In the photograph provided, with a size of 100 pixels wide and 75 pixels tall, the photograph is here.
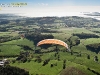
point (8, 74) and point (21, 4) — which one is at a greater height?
point (21, 4)

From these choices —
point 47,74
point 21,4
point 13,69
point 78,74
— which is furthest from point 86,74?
point 21,4

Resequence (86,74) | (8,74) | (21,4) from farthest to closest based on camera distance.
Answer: (86,74) < (8,74) < (21,4)

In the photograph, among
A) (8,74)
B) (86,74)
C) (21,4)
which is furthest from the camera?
(86,74)

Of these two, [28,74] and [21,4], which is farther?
[28,74]

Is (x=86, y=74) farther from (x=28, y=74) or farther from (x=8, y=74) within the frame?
(x=8, y=74)

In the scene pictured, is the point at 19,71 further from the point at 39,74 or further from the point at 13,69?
the point at 39,74

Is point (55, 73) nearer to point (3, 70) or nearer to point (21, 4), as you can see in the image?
point (3, 70)

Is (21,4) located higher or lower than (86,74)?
higher

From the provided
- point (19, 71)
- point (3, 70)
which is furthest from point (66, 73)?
point (3, 70)

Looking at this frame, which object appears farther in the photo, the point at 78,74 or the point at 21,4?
the point at 78,74
